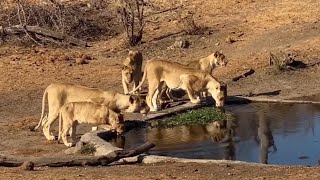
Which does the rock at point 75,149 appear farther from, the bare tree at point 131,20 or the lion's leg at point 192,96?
the bare tree at point 131,20

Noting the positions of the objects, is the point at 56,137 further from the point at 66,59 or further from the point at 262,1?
Result: the point at 262,1

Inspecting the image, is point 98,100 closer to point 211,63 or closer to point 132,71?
point 132,71

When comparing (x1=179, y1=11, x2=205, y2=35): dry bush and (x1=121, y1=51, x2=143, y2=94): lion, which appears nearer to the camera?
(x1=121, y1=51, x2=143, y2=94): lion

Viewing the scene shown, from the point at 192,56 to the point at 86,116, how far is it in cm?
1047

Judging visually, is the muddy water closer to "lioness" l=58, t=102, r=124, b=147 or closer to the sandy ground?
"lioness" l=58, t=102, r=124, b=147

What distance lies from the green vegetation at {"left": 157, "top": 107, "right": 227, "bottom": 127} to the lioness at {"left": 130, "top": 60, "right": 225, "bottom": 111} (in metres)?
0.94

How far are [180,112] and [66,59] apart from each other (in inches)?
322

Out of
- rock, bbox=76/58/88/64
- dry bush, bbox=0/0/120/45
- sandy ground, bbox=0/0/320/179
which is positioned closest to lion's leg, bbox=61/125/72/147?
sandy ground, bbox=0/0/320/179

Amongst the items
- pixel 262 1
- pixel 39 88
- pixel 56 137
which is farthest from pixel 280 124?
pixel 262 1

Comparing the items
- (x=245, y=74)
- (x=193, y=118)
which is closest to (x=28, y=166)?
(x=193, y=118)

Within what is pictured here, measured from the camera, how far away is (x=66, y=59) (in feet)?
80.9

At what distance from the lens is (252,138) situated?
1457cm

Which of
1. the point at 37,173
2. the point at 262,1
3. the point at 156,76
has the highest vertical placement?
the point at 262,1

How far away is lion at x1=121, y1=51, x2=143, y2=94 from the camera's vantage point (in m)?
19.6
